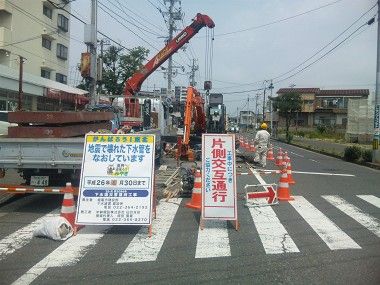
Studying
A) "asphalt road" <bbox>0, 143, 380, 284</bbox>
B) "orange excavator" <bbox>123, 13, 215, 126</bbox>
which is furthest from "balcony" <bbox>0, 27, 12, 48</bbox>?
"asphalt road" <bbox>0, 143, 380, 284</bbox>

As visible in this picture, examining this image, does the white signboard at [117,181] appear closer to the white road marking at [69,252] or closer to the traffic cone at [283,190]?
the white road marking at [69,252]

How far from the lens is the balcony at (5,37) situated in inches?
1352

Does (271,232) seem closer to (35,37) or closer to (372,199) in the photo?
(372,199)

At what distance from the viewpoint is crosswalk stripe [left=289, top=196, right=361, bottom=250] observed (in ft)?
22.1

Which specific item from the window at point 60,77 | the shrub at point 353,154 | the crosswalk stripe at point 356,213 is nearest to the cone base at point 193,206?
the crosswalk stripe at point 356,213

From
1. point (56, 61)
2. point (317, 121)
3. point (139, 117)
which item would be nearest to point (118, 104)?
point (139, 117)

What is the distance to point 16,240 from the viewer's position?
6926 mm

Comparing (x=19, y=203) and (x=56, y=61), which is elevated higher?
(x=56, y=61)

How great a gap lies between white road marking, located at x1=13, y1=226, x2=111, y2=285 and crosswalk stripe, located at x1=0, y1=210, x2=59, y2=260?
0.62 metres

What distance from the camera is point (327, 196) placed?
11.3m

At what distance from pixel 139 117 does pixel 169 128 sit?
3394 millimetres

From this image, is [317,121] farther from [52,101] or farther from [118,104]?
[118,104]

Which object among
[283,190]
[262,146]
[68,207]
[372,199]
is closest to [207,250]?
[68,207]

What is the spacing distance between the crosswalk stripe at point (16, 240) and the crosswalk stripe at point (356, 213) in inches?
218
